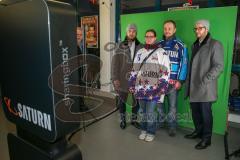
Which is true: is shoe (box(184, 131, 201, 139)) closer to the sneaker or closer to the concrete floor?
the concrete floor

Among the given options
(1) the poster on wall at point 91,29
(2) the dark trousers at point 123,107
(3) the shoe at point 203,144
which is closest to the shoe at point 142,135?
(2) the dark trousers at point 123,107

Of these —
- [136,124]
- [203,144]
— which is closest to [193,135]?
[203,144]

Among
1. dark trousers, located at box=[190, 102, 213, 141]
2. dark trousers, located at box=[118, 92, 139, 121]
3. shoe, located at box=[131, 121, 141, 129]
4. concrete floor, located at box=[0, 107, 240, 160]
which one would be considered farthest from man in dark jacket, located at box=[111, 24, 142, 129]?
dark trousers, located at box=[190, 102, 213, 141]

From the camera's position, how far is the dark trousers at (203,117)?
7.81 feet

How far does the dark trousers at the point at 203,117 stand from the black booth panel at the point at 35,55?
1.93m

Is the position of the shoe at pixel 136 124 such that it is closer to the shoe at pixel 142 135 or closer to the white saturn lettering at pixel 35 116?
the shoe at pixel 142 135

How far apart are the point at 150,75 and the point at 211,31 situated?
98cm

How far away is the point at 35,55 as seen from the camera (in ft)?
2.61

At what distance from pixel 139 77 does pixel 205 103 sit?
84cm

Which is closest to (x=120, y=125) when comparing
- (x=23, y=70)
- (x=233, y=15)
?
(x=233, y=15)

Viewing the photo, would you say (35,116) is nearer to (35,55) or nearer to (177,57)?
(35,55)

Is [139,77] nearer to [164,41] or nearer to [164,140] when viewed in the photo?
[164,41]

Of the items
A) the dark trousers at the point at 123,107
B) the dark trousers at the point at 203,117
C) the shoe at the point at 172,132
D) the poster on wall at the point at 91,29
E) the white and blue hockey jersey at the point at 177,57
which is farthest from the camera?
the poster on wall at the point at 91,29

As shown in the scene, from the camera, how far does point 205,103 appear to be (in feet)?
7.75
